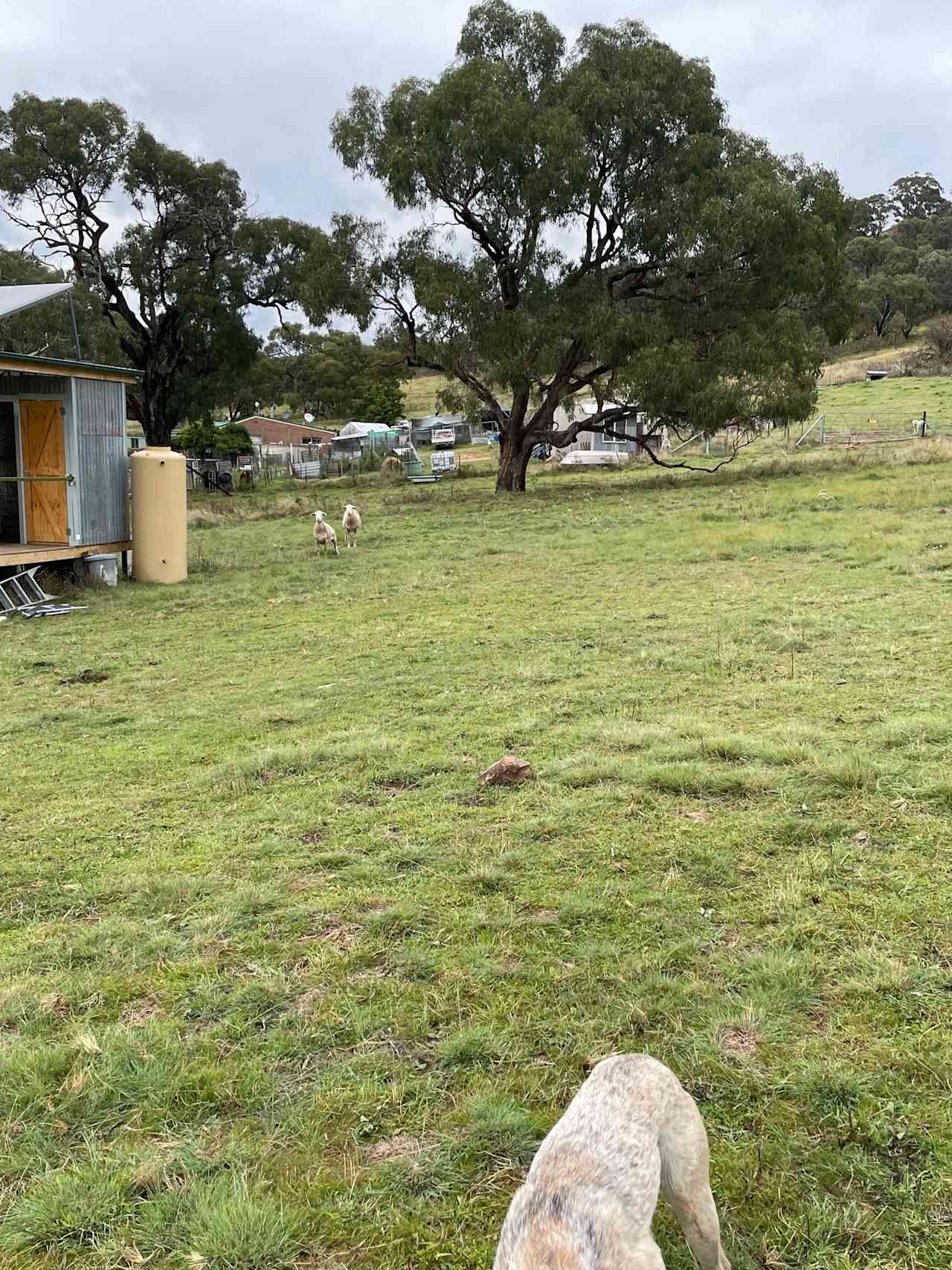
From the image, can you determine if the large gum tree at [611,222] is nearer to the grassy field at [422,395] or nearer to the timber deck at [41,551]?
the timber deck at [41,551]

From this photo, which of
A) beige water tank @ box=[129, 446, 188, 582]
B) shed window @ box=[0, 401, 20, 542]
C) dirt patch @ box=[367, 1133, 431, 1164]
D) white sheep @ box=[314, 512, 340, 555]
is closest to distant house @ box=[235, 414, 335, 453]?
white sheep @ box=[314, 512, 340, 555]

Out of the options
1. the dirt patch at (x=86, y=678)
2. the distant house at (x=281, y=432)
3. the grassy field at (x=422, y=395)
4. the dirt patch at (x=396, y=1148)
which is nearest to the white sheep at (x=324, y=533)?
the dirt patch at (x=86, y=678)

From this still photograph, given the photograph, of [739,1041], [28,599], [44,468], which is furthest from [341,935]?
[44,468]

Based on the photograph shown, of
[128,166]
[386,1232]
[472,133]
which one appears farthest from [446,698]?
[128,166]

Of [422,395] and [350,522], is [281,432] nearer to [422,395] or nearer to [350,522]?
[422,395]

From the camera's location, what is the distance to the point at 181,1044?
346 cm

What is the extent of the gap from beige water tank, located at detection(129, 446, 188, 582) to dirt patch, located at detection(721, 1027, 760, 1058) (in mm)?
13804

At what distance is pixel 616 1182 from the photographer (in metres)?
2.08

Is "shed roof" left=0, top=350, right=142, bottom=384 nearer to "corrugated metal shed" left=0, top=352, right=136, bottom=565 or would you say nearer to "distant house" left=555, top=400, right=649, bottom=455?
"corrugated metal shed" left=0, top=352, right=136, bottom=565

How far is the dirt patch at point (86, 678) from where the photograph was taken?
9.59m

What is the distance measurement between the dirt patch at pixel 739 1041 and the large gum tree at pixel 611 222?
75.0ft

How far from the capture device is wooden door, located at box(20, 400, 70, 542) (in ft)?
48.4

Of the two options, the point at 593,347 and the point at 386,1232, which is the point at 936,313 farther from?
the point at 386,1232

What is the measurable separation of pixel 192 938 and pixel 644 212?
25758 mm
